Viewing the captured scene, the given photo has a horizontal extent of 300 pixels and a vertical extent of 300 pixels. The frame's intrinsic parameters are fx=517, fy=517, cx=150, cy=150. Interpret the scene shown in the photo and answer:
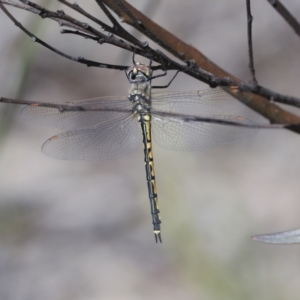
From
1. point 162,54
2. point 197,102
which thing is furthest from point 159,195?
point 162,54

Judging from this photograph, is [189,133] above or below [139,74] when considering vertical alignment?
below

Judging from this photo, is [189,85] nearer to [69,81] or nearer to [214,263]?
[69,81]

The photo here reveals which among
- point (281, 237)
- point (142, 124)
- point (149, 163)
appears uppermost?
point (142, 124)

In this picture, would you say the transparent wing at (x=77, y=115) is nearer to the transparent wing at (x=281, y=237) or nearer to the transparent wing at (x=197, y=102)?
the transparent wing at (x=197, y=102)

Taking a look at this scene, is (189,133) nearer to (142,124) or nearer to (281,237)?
(142,124)

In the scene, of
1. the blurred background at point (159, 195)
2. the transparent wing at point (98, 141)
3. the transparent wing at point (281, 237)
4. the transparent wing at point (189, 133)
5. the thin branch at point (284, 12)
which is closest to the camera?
the thin branch at point (284, 12)

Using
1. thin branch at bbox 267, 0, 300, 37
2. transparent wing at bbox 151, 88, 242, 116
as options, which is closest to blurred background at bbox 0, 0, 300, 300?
transparent wing at bbox 151, 88, 242, 116

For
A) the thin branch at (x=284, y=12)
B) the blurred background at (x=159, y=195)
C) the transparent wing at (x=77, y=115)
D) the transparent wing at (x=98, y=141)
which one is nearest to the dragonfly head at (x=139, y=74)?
the transparent wing at (x=77, y=115)
